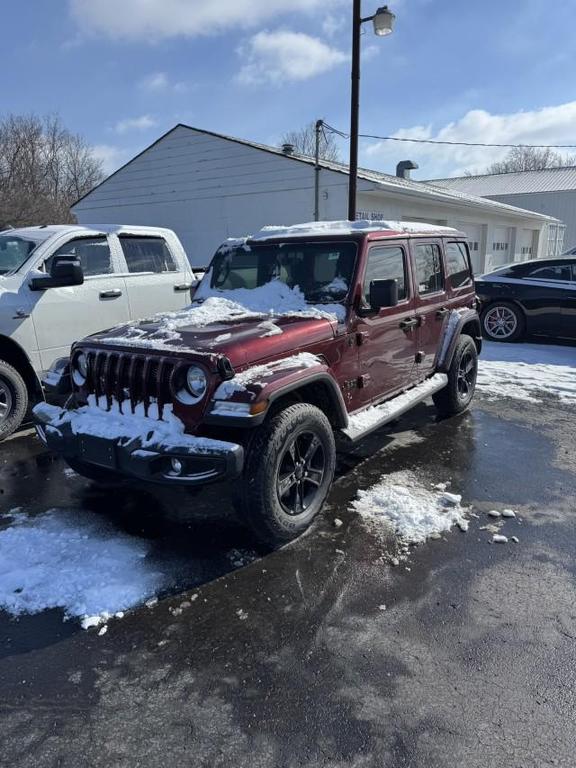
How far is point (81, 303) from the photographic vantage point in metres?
5.82

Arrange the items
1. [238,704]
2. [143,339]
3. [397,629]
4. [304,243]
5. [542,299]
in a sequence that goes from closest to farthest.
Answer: [238,704] → [397,629] → [143,339] → [304,243] → [542,299]

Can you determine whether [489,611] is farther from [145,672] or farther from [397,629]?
[145,672]

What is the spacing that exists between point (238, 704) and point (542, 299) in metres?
9.76

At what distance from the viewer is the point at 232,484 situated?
3.20m

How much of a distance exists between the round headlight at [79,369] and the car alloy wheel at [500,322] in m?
8.91

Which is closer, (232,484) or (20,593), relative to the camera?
(20,593)

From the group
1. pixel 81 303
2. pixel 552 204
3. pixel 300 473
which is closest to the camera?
pixel 300 473

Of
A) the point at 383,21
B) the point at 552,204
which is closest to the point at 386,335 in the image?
the point at 383,21

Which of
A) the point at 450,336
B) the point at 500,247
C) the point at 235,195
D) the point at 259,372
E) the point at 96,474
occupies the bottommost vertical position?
the point at 96,474

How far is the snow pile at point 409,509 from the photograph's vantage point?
12.0 ft

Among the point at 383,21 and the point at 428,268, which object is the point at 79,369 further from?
the point at 383,21

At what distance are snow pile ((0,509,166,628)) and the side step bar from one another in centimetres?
170

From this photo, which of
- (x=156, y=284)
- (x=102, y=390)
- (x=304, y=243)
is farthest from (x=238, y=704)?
(x=156, y=284)

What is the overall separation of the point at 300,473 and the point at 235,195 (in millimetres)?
15181
